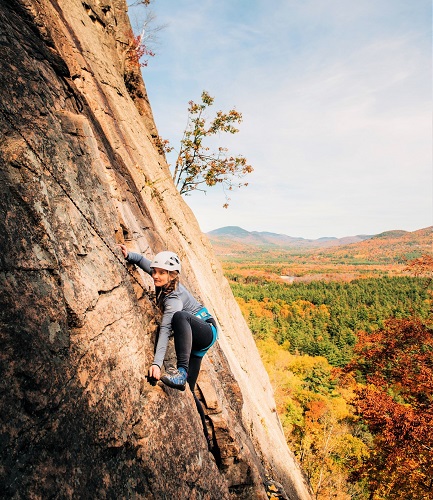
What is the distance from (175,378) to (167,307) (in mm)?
885

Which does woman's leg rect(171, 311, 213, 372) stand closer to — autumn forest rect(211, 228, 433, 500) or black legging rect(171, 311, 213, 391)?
black legging rect(171, 311, 213, 391)

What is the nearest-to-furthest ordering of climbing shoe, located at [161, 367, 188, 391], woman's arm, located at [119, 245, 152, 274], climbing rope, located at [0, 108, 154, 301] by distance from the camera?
climbing rope, located at [0, 108, 154, 301] < climbing shoe, located at [161, 367, 188, 391] < woman's arm, located at [119, 245, 152, 274]

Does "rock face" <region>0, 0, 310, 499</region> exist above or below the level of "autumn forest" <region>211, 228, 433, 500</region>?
above

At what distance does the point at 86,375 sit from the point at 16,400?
2.25 ft

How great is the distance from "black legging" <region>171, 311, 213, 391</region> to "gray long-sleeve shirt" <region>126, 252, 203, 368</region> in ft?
0.32

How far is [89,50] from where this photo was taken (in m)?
7.38

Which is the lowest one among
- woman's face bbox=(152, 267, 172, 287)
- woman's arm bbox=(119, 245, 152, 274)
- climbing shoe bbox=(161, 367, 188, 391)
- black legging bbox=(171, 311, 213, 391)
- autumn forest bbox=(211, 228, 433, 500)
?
autumn forest bbox=(211, 228, 433, 500)

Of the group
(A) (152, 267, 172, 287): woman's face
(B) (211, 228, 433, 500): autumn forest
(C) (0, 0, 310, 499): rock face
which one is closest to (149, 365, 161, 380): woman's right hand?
(C) (0, 0, 310, 499): rock face

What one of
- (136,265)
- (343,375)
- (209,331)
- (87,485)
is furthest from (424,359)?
(87,485)

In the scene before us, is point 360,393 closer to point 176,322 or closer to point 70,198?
point 176,322

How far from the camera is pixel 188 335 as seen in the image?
3914 mm

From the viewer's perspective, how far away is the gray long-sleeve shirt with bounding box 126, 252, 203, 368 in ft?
12.1

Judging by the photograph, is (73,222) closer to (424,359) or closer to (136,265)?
(136,265)

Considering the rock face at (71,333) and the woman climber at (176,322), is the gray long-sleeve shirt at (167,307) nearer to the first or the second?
the woman climber at (176,322)
